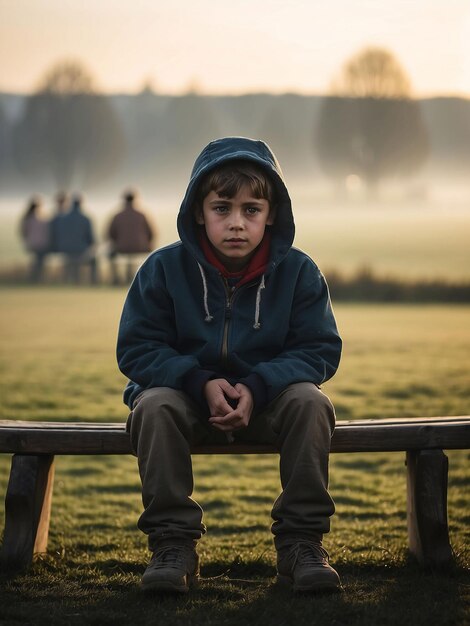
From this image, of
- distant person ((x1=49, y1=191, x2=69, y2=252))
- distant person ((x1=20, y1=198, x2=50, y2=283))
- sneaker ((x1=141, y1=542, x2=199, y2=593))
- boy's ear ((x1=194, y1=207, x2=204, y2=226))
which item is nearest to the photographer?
sneaker ((x1=141, y1=542, x2=199, y2=593))

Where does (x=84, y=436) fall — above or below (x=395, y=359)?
above

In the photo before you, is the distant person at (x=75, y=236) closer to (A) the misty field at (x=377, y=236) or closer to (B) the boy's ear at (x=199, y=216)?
(A) the misty field at (x=377, y=236)

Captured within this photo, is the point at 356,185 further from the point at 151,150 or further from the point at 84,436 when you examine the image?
the point at 84,436

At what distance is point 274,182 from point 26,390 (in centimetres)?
498

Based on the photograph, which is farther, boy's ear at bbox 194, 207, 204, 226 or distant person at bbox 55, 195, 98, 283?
distant person at bbox 55, 195, 98, 283

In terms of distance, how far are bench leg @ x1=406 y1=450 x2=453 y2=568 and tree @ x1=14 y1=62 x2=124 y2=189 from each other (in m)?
62.5

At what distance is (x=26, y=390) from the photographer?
25.4 ft

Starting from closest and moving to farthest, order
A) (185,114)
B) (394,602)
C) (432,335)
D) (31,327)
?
(394,602) < (432,335) < (31,327) < (185,114)

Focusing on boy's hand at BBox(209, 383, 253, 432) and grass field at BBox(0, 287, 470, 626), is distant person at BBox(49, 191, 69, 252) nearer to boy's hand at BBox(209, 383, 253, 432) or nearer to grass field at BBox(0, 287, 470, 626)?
grass field at BBox(0, 287, 470, 626)

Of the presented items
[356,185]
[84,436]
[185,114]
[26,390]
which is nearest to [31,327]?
[26,390]

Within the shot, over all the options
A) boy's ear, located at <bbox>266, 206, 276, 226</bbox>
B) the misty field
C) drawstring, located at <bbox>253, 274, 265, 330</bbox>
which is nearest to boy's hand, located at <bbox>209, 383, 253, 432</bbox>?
drawstring, located at <bbox>253, 274, 265, 330</bbox>

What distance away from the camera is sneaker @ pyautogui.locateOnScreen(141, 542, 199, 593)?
8.94ft

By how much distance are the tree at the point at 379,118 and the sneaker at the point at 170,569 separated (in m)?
57.1

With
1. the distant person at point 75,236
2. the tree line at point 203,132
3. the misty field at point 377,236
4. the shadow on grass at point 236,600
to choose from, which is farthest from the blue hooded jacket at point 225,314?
the tree line at point 203,132
